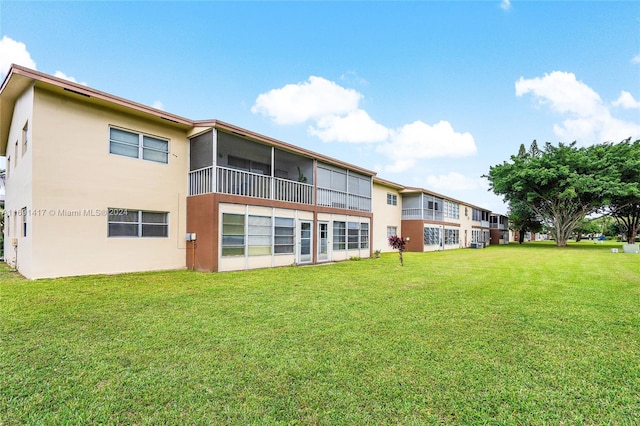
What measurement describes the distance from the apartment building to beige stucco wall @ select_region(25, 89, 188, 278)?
28mm

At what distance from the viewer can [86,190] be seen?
9.05m

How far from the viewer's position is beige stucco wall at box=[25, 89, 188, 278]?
8375mm

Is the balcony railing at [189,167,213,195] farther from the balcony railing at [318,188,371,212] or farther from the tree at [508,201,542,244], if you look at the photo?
the tree at [508,201,542,244]

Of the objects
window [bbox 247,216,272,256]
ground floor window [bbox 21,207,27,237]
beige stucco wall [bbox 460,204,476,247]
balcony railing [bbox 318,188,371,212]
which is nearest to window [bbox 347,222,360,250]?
balcony railing [bbox 318,188,371,212]

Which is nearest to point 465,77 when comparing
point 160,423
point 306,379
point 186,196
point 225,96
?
point 225,96

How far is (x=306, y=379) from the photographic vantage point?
3160 millimetres

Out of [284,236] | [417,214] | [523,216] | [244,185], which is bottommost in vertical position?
[284,236]

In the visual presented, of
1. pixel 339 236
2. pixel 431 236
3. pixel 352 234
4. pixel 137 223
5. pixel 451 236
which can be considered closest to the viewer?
pixel 137 223

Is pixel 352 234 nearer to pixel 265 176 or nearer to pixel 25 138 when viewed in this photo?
pixel 265 176

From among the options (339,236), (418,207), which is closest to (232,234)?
(339,236)

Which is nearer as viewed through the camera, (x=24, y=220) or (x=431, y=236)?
(x=24, y=220)

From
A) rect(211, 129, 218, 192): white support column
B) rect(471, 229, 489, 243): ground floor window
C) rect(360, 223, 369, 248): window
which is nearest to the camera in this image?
rect(211, 129, 218, 192): white support column

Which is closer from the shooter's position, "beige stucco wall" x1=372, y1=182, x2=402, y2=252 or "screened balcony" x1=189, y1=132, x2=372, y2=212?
"screened balcony" x1=189, y1=132, x2=372, y2=212

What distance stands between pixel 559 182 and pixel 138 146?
33.2 meters
